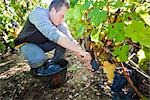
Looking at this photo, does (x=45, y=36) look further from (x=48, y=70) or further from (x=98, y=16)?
(x=98, y=16)

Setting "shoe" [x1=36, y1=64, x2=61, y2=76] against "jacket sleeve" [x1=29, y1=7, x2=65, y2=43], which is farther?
"shoe" [x1=36, y1=64, x2=61, y2=76]

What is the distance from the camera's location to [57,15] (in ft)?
8.83

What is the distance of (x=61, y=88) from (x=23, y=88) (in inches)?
13.9

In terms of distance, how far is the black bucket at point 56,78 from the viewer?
2683 mm

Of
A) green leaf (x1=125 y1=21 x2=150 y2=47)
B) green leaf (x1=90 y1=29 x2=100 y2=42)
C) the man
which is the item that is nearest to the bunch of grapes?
the man

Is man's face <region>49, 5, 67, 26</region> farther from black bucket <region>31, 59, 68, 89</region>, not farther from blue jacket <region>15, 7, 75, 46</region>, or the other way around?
black bucket <region>31, 59, 68, 89</region>

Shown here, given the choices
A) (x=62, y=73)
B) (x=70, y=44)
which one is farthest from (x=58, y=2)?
(x=62, y=73)

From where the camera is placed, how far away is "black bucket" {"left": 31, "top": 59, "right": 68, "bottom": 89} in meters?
2.68

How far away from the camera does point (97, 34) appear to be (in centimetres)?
217

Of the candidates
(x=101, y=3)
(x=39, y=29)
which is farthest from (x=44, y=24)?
(x=101, y=3)

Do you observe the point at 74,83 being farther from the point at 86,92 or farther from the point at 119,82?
the point at 119,82

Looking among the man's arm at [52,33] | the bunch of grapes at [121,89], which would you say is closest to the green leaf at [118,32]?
the man's arm at [52,33]

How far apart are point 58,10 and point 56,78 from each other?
0.56 m

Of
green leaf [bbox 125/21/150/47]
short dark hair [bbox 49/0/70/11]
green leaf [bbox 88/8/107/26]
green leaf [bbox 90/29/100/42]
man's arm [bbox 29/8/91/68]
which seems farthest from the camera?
short dark hair [bbox 49/0/70/11]
